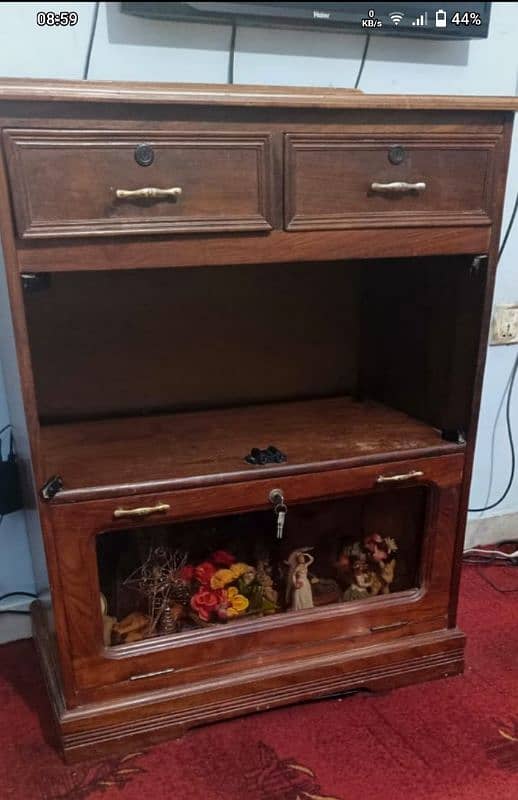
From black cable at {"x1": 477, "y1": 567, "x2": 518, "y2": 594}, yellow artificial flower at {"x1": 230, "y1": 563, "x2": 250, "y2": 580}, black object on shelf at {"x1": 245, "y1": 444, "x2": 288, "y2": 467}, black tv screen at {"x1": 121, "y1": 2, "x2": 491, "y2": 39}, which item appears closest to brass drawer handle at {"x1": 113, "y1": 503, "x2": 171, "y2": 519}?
black object on shelf at {"x1": 245, "y1": 444, "x2": 288, "y2": 467}

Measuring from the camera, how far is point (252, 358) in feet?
4.03

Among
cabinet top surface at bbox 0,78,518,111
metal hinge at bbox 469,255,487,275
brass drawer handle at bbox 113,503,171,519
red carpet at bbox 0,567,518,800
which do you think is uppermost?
cabinet top surface at bbox 0,78,518,111

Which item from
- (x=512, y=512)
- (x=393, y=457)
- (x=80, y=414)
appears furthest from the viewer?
(x=512, y=512)

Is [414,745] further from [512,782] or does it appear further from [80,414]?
[80,414]

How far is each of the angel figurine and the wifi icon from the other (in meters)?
0.83

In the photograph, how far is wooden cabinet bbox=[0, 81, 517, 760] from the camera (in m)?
0.80

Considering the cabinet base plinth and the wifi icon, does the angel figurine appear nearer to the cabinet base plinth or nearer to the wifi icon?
the cabinet base plinth

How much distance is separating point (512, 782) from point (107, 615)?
64cm

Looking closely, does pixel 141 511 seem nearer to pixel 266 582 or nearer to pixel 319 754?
pixel 266 582

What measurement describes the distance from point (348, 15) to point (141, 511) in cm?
74

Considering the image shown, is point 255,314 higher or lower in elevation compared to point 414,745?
higher

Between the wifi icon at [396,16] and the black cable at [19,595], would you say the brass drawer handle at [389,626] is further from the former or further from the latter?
the wifi icon at [396,16]

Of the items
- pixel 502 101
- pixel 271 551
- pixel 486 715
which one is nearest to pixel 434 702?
pixel 486 715

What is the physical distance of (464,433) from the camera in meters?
1.05
